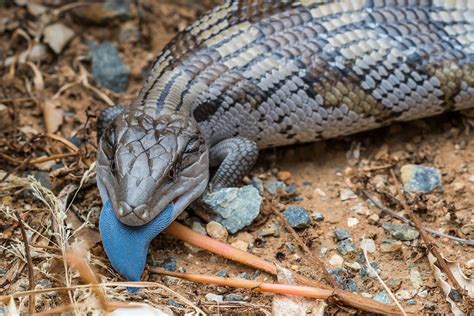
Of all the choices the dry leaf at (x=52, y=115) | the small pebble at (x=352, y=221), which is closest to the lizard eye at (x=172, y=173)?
the small pebble at (x=352, y=221)

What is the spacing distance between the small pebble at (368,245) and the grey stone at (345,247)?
5 cm

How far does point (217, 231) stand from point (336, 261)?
672 mm

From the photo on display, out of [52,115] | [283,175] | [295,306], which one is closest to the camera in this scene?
[295,306]

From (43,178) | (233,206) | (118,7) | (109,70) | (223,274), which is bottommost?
(223,274)

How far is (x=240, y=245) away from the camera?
435 cm

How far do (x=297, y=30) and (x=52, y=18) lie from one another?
2.06m

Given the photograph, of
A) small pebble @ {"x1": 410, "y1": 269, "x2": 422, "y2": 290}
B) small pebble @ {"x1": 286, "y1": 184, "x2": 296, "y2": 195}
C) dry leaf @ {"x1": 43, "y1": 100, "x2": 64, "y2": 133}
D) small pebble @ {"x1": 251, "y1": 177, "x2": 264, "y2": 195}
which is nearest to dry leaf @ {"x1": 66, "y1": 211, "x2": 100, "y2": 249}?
dry leaf @ {"x1": 43, "y1": 100, "x2": 64, "y2": 133}

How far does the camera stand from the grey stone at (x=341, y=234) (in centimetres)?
437

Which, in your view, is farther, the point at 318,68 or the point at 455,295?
the point at 318,68

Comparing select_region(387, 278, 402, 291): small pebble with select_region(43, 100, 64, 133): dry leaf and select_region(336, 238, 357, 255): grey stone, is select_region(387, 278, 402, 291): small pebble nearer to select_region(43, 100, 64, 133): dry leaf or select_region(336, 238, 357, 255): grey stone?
select_region(336, 238, 357, 255): grey stone

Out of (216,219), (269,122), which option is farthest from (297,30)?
(216,219)

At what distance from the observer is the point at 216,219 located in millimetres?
4461

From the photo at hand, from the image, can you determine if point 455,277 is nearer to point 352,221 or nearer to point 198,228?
point 352,221

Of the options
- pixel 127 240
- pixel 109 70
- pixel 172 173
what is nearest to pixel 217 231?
pixel 172 173
